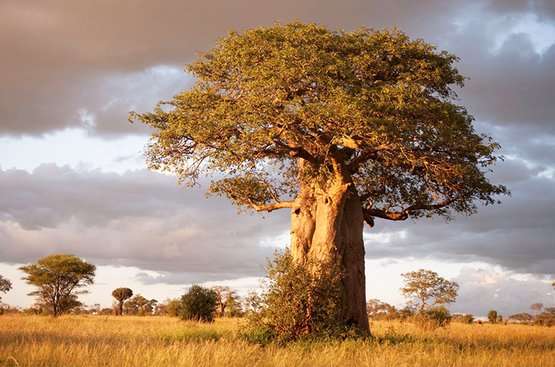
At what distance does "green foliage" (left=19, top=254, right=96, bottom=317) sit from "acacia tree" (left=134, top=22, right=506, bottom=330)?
96.0 ft

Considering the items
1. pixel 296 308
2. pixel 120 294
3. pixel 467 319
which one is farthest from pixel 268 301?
pixel 120 294

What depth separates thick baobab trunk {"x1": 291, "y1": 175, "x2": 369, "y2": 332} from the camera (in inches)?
777

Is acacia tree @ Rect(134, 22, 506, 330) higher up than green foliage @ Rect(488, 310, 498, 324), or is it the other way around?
acacia tree @ Rect(134, 22, 506, 330)

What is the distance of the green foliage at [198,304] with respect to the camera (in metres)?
35.1

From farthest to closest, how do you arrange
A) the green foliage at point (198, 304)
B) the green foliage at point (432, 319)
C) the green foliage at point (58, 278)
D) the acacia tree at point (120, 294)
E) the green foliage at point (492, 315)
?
the acacia tree at point (120, 294) < the green foliage at point (492, 315) < the green foliage at point (58, 278) < the green foliage at point (198, 304) < the green foliage at point (432, 319)

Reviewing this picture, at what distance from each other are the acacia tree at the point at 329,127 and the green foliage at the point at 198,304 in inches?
570

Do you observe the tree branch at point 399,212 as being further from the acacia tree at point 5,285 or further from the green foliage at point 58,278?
the acacia tree at point 5,285

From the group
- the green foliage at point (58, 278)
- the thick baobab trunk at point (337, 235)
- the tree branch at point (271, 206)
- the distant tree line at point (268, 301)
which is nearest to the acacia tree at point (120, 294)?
the distant tree line at point (268, 301)

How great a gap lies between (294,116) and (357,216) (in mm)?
5270

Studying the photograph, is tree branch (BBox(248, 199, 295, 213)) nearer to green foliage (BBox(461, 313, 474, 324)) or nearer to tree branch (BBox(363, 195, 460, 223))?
tree branch (BBox(363, 195, 460, 223))

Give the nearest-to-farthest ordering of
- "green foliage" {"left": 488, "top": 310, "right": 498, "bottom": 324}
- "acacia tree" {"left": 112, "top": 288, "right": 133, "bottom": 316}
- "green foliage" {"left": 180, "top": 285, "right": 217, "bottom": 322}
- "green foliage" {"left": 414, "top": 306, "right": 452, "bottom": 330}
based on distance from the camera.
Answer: "green foliage" {"left": 414, "top": 306, "right": 452, "bottom": 330} < "green foliage" {"left": 180, "top": 285, "right": 217, "bottom": 322} < "green foliage" {"left": 488, "top": 310, "right": 498, "bottom": 324} < "acacia tree" {"left": 112, "top": 288, "right": 133, "bottom": 316}

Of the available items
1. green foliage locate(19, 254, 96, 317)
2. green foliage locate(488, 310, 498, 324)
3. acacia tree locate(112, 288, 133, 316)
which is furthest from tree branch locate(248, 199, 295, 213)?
acacia tree locate(112, 288, 133, 316)

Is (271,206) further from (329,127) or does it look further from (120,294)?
(120,294)

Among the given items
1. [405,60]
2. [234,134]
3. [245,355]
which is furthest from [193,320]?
[245,355]
